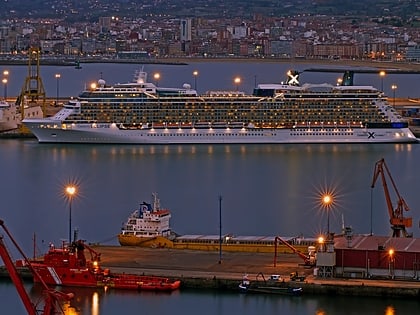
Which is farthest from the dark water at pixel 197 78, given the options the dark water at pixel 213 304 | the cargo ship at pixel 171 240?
the dark water at pixel 213 304

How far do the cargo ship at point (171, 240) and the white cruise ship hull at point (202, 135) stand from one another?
17.3 meters

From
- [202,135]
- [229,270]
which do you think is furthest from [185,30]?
[229,270]

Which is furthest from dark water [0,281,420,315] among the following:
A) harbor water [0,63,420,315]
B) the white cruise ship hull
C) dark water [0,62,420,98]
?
dark water [0,62,420,98]

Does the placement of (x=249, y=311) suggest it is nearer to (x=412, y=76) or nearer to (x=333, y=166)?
(x=333, y=166)

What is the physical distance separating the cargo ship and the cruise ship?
56.9 feet

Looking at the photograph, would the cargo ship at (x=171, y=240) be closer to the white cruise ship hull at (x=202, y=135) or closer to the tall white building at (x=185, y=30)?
the white cruise ship hull at (x=202, y=135)

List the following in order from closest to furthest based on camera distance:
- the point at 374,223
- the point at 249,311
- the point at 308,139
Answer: the point at 249,311, the point at 374,223, the point at 308,139

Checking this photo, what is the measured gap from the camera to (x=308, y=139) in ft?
123

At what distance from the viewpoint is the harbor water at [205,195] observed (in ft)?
55.7

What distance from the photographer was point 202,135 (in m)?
37.3

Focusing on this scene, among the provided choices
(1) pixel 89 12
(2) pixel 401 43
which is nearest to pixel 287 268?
(2) pixel 401 43

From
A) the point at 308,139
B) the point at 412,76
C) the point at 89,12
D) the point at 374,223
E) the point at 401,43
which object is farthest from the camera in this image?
the point at 89,12

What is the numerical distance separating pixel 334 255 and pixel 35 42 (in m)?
93.1

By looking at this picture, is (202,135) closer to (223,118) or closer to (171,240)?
(223,118)
